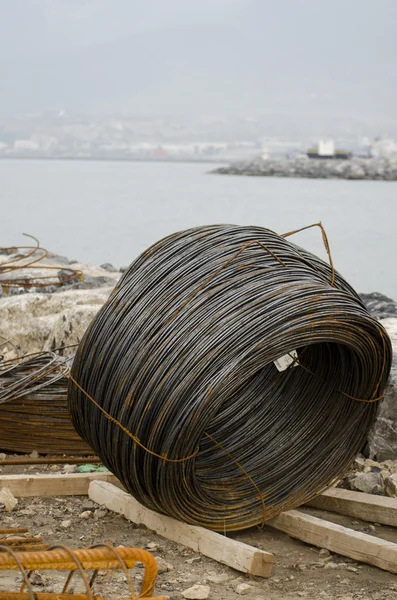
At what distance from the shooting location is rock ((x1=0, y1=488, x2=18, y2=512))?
4297mm

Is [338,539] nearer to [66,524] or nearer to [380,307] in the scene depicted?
[66,524]

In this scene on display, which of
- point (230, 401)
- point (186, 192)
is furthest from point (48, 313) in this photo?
point (186, 192)

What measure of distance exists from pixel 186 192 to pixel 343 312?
144 feet

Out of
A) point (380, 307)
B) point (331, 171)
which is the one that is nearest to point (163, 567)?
point (380, 307)

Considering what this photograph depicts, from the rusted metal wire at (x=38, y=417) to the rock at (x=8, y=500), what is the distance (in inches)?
33.2

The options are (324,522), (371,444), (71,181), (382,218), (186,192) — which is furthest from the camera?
(71,181)

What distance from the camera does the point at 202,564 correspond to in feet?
12.5

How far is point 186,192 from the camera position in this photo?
47531mm

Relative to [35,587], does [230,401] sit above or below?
above

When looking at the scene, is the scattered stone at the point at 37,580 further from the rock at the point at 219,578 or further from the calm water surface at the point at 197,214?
the calm water surface at the point at 197,214

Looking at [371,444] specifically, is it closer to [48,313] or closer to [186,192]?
[48,313]

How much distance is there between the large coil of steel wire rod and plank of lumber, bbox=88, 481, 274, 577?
0.09 metres

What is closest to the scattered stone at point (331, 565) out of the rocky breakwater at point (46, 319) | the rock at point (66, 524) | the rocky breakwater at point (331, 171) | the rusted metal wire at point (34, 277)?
the rock at point (66, 524)

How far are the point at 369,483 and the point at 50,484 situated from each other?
5.31 feet
